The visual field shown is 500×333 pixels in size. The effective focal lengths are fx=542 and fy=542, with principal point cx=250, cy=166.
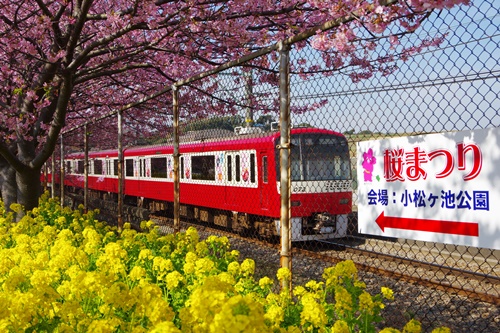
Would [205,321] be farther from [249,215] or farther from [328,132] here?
→ [249,215]

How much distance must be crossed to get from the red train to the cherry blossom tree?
7.68 feet

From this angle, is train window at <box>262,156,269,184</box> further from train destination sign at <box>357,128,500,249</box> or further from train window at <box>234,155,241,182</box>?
train destination sign at <box>357,128,500,249</box>

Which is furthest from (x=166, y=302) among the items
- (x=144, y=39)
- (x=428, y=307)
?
(x=144, y=39)

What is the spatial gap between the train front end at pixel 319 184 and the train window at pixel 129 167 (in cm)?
1043

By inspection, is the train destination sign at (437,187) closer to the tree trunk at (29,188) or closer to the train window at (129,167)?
the tree trunk at (29,188)

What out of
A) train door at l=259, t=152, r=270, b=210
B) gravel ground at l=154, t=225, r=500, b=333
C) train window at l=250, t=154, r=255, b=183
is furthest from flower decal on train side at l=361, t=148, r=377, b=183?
train window at l=250, t=154, r=255, b=183

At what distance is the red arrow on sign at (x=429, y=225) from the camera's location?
3.01 m

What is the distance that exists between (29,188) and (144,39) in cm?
322

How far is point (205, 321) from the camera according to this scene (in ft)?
6.27

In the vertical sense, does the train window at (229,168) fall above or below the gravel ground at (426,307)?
above

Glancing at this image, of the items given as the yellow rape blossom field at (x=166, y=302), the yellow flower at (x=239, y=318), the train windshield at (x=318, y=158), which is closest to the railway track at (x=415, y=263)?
the yellow rape blossom field at (x=166, y=302)

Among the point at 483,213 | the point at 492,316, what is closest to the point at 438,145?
the point at 483,213

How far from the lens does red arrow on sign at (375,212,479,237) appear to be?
3012mm

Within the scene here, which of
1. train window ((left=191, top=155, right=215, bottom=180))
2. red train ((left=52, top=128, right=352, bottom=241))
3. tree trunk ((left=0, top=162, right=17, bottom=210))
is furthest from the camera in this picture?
train window ((left=191, top=155, right=215, bottom=180))
